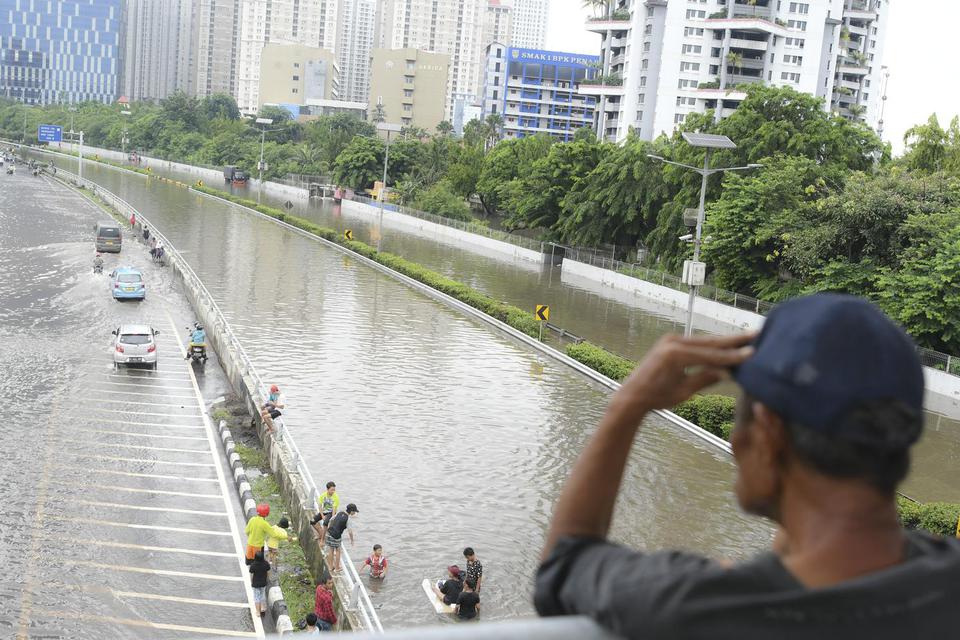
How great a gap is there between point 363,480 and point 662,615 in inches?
700

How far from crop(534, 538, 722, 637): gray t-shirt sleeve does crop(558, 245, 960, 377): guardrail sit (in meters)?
31.5

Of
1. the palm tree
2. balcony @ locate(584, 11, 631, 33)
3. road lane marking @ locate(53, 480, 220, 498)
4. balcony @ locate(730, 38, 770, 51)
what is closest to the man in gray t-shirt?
road lane marking @ locate(53, 480, 220, 498)

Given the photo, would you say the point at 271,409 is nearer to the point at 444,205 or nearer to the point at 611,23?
the point at 444,205

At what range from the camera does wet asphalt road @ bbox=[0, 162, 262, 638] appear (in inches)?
531

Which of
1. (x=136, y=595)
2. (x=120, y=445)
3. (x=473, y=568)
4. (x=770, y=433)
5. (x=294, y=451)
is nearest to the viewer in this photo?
(x=770, y=433)

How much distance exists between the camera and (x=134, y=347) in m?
26.9

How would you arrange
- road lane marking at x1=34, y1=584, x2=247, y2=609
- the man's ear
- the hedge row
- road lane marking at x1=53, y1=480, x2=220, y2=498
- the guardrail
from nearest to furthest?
1. the man's ear
2. road lane marking at x1=34, y1=584, x2=247, y2=609
3. the hedge row
4. road lane marking at x1=53, y1=480, x2=220, y2=498
5. the guardrail

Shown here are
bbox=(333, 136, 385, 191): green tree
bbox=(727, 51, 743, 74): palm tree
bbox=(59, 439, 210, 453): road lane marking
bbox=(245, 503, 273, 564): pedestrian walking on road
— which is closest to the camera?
bbox=(245, 503, 273, 564): pedestrian walking on road

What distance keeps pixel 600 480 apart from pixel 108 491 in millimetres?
17625

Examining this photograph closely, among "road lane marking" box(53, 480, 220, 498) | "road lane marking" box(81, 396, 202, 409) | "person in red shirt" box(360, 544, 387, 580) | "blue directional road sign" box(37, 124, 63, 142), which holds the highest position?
"blue directional road sign" box(37, 124, 63, 142)

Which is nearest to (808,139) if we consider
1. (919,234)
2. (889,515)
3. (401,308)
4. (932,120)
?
(932,120)

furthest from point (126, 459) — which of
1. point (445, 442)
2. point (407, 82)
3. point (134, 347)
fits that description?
point (407, 82)

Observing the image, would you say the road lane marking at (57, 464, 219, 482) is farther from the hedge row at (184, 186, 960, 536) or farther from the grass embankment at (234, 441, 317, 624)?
the hedge row at (184, 186, 960, 536)

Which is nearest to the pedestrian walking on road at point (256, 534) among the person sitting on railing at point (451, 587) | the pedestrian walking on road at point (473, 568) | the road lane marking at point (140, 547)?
the road lane marking at point (140, 547)
